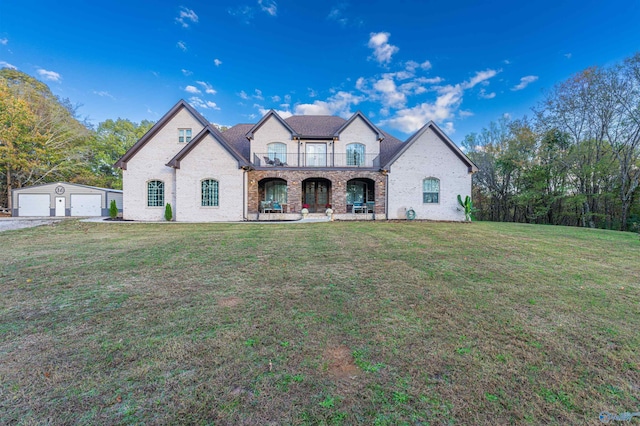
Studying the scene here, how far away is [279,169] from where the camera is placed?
16.9m

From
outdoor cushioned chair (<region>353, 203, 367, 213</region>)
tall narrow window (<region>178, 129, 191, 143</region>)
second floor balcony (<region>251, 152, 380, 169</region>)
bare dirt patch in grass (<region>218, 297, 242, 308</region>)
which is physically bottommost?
bare dirt patch in grass (<region>218, 297, 242, 308</region>)

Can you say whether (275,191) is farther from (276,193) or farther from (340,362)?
Answer: (340,362)

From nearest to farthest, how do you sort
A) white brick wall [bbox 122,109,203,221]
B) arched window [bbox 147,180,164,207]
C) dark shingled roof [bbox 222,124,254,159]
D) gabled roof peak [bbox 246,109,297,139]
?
white brick wall [bbox 122,109,203,221], arched window [bbox 147,180,164,207], gabled roof peak [bbox 246,109,297,139], dark shingled roof [bbox 222,124,254,159]

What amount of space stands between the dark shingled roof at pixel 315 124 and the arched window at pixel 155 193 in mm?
9965

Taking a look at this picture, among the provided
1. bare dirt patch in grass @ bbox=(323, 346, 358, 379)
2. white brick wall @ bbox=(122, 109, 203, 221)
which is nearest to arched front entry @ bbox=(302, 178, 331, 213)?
white brick wall @ bbox=(122, 109, 203, 221)

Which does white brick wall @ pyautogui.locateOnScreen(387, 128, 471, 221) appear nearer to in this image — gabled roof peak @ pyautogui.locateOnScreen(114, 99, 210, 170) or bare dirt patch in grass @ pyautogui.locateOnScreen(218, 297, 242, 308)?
gabled roof peak @ pyautogui.locateOnScreen(114, 99, 210, 170)

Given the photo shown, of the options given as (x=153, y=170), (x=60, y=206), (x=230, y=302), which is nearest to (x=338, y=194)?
(x=153, y=170)

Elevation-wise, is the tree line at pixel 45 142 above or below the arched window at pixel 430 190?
above

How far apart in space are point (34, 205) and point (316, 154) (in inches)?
992

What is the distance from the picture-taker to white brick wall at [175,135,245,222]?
50.6 feet

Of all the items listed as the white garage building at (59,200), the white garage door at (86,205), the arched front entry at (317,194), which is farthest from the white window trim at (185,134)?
the white garage door at (86,205)

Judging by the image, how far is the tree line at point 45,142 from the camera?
2333 cm

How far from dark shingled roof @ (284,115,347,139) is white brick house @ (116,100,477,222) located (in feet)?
0.49

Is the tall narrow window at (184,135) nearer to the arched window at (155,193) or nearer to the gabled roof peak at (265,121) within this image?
the arched window at (155,193)
